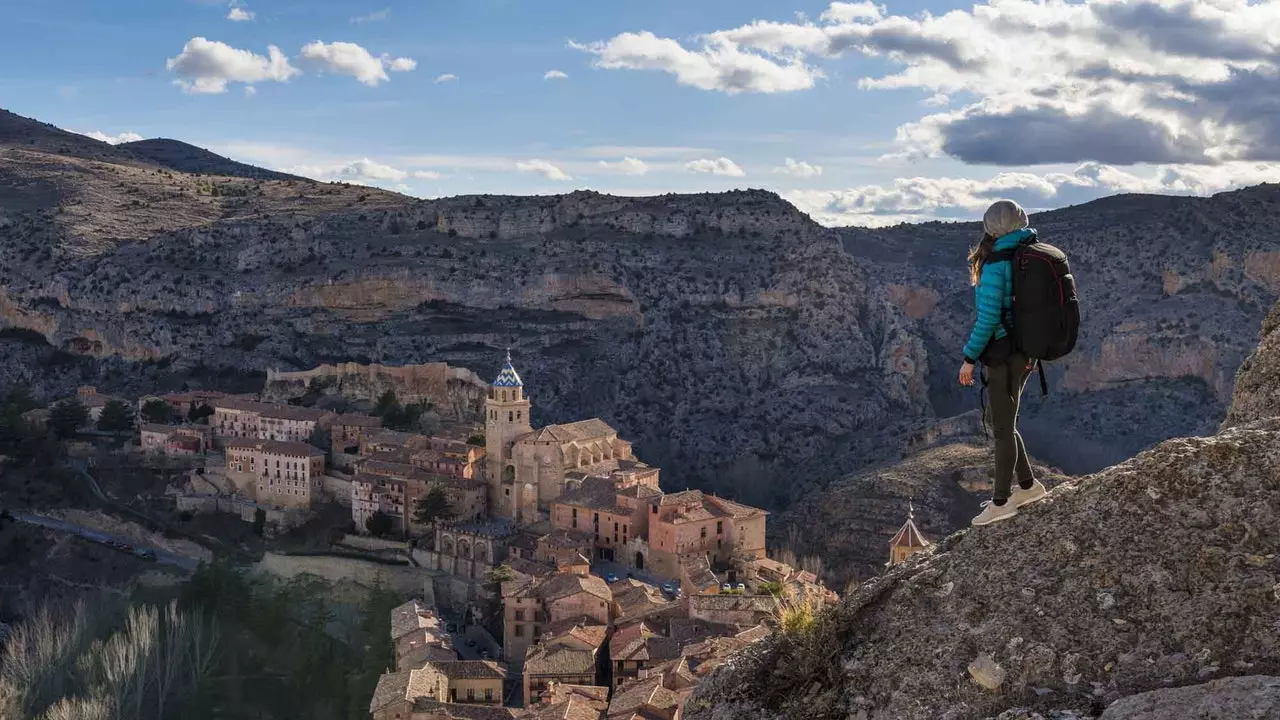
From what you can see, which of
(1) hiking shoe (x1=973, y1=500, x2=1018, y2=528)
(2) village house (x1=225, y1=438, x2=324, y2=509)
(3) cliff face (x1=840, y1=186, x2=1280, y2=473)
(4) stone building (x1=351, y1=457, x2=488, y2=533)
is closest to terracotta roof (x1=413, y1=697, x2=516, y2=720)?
(4) stone building (x1=351, y1=457, x2=488, y2=533)

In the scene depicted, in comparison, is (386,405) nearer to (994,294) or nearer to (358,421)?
(358,421)

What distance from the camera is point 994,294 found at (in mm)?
6828

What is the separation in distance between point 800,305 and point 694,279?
25.3 ft

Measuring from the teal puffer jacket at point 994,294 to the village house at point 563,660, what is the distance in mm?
21331

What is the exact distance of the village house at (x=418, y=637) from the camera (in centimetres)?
3017

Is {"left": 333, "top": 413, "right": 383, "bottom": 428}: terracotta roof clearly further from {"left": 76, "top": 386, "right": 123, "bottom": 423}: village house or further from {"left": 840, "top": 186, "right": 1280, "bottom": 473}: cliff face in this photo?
{"left": 840, "top": 186, "right": 1280, "bottom": 473}: cliff face

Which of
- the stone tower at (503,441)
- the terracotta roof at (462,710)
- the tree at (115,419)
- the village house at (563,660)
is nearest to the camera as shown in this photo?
the terracotta roof at (462,710)

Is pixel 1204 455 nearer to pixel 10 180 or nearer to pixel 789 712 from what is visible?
pixel 789 712

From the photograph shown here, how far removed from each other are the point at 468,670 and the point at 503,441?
15.2m


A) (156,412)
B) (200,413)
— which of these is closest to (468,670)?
(200,413)

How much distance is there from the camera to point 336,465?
4919 centimetres

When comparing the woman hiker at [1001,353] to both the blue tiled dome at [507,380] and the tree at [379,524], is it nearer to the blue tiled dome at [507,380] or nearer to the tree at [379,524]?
the blue tiled dome at [507,380]

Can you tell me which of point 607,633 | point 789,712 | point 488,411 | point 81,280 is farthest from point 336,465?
point 789,712

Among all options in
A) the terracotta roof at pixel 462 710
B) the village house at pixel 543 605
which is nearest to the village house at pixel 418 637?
the village house at pixel 543 605
